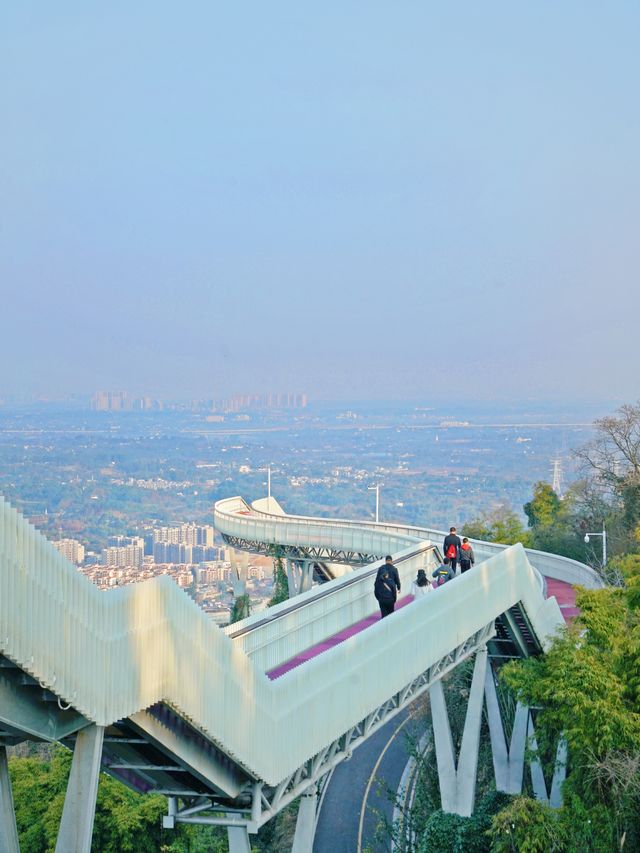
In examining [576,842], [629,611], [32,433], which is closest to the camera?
[576,842]

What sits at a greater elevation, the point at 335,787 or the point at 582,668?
the point at 582,668

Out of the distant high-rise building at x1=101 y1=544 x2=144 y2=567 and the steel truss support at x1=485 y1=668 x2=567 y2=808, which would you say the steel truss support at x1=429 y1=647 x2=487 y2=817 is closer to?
the steel truss support at x1=485 y1=668 x2=567 y2=808

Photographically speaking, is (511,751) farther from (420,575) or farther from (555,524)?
(555,524)

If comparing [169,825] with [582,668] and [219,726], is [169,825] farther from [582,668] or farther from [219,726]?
[582,668]

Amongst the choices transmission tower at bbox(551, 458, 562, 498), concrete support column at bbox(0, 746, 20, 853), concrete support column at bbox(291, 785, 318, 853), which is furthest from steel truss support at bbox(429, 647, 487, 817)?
transmission tower at bbox(551, 458, 562, 498)

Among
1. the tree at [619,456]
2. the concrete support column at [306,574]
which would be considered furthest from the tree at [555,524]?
the concrete support column at [306,574]

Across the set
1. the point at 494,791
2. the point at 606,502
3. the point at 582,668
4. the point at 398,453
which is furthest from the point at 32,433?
the point at 398,453
